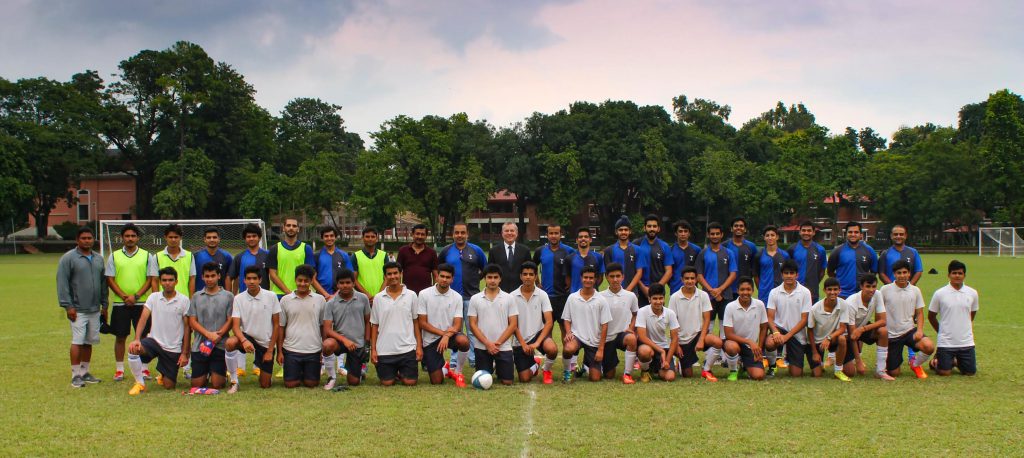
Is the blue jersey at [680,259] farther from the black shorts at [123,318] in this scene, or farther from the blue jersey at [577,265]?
the black shorts at [123,318]

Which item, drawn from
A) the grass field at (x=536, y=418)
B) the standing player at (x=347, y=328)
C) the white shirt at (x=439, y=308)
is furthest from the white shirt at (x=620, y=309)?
the standing player at (x=347, y=328)

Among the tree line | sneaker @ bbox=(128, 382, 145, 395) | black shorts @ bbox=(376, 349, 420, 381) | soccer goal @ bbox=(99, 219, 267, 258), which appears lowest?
sneaker @ bbox=(128, 382, 145, 395)

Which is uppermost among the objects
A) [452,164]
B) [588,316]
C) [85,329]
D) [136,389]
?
[452,164]

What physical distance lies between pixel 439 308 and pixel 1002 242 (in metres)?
43.9

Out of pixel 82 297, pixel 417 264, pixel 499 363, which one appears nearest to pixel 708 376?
pixel 499 363

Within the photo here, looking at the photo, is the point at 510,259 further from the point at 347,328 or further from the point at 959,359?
the point at 959,359

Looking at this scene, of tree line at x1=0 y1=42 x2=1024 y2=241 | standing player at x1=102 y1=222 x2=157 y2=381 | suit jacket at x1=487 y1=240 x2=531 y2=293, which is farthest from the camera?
tree line at x1=0 y1=42 x2=1024 y2=241

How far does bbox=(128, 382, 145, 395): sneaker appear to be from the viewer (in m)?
7.29

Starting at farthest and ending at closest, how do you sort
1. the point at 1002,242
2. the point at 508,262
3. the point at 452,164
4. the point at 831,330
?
the point at 452,164
the point at 1002,242
the point at 508,262
the point at 831,330

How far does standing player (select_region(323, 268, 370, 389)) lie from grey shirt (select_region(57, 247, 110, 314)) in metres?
2.62

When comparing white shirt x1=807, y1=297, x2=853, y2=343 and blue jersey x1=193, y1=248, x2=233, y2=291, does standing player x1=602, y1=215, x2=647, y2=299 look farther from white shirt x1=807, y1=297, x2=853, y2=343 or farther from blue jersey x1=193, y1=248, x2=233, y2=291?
blue jersey x1=193, y1=248, x2=233, y2=291

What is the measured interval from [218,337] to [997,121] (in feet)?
176

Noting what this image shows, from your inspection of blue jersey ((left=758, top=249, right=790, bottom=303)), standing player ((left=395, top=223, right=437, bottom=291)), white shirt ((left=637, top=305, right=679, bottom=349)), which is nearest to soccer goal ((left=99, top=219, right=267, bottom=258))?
standing player ((left=395, top=223, right=437, bottom=291))

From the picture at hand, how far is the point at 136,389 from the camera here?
733 cm
